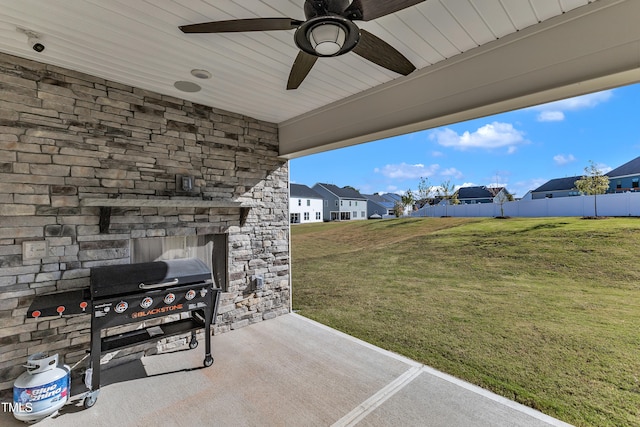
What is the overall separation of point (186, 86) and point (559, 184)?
8.42 meters

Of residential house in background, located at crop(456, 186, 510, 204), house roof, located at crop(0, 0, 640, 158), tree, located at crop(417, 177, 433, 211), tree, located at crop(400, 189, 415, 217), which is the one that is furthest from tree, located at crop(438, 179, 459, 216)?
house roof, located at crop(0, 0, 640, 158)

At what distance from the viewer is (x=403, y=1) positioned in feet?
4.03

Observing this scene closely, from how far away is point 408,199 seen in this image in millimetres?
→ 11547

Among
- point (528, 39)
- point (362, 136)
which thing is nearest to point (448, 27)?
point (528, 39)

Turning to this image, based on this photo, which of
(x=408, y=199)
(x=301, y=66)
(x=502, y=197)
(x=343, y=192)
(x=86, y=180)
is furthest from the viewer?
(x=343, y=192)

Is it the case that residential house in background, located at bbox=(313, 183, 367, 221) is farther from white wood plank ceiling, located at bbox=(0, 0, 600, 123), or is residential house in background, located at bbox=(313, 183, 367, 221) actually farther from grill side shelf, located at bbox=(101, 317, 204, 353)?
white wood plank ceiling, located at bbox=(0, 0, 600, 123)

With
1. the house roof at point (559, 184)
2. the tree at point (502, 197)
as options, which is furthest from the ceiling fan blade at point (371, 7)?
the tree at point (502, 197)

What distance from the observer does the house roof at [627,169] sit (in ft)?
13.4

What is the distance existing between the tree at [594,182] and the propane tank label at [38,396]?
25.1 ft

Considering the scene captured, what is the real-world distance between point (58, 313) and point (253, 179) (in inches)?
95.6

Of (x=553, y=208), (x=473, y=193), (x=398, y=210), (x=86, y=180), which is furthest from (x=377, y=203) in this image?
(x=86, y=180)

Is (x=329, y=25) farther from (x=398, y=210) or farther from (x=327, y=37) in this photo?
(x=398, y=210)

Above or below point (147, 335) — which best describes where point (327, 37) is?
above

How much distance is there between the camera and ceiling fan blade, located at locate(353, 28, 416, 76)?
149 cm
